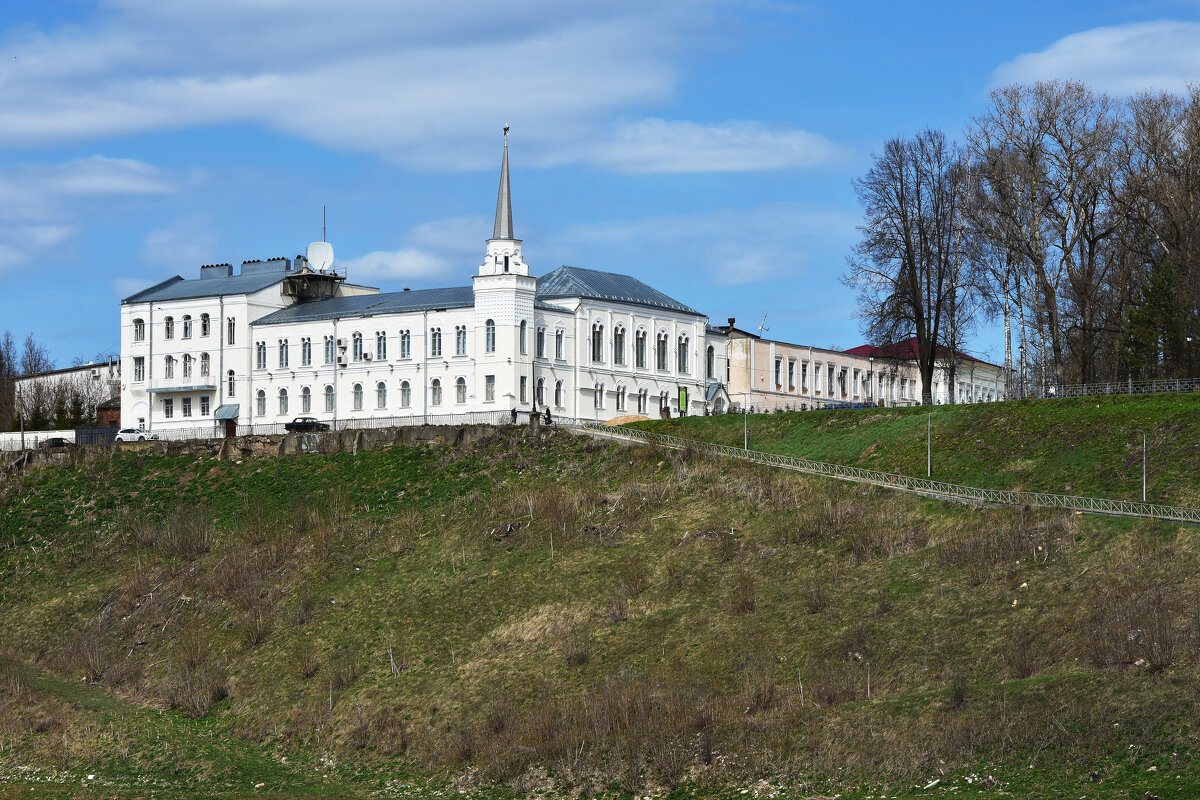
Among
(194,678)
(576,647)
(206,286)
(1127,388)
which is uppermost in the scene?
(206,286)

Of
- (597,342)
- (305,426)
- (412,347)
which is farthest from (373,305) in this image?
(597,342)

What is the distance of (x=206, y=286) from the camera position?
92.5m

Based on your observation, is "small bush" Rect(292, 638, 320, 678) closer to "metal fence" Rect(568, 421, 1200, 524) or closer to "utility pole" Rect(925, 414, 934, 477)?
"metal fence" Rect(568, 421, 1200, 524)

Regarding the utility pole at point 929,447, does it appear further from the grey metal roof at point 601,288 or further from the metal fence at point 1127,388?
the grey metal roof at point 601,288

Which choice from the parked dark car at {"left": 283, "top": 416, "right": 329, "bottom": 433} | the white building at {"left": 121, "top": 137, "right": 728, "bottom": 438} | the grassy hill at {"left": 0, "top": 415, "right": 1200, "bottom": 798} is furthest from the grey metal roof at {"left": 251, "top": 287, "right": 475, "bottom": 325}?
the grassy hill at {"left": 0, "top": 415, "right": 1200, "bottom": 798}

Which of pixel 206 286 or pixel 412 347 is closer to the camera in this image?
pixel 412 347

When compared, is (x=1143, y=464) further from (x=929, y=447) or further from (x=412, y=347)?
(x=412, y=347)

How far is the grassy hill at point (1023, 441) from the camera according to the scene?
182 ft

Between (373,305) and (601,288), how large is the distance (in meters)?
12.3

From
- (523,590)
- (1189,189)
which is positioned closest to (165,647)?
(523,590)

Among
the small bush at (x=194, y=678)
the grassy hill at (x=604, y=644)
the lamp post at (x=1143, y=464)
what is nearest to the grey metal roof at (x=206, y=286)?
the grassy hill at (x=604, y=644)

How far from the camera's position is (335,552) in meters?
61.2

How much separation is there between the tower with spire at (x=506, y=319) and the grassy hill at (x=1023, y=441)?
413 inches

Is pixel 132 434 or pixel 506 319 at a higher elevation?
pixel 506 319
